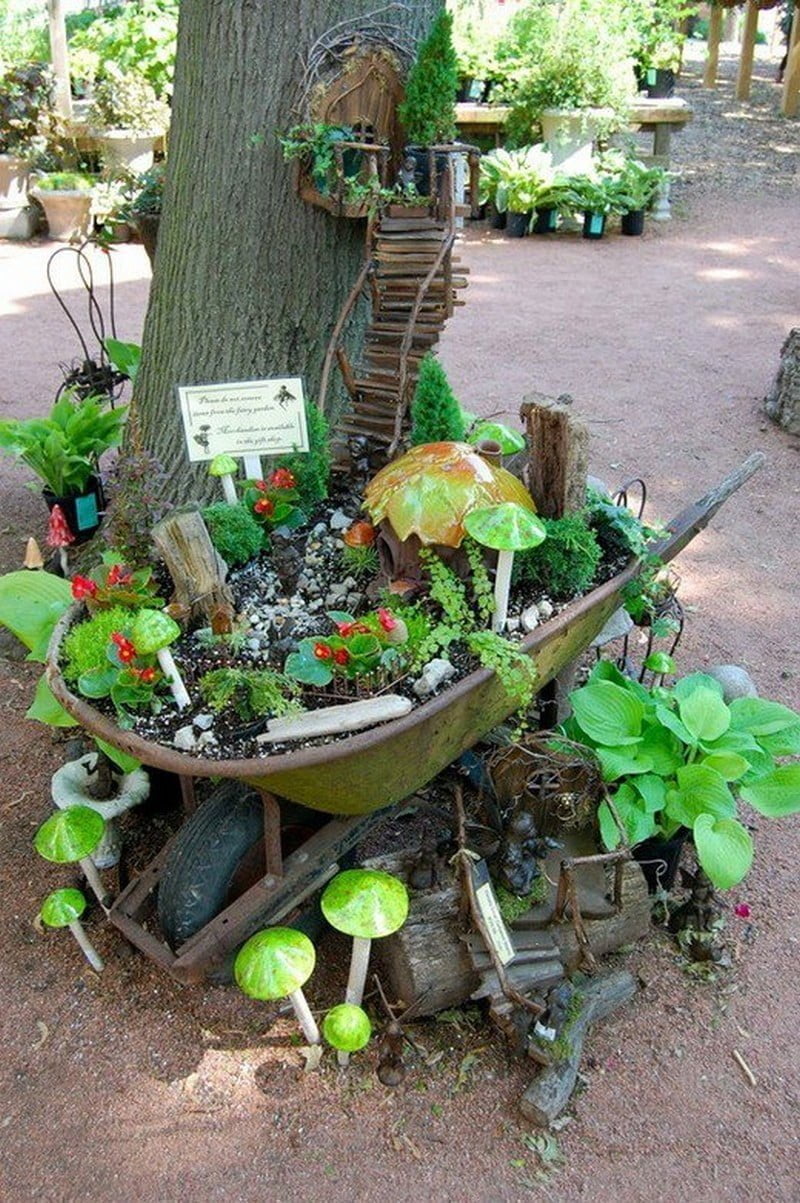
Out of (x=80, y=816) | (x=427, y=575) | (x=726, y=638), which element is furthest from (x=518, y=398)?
(x=80, y=816)

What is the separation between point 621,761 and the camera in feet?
8.50

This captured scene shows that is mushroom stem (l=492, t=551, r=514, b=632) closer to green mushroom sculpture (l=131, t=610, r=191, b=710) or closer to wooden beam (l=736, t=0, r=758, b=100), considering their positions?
green mushroom sculpture (l=131, t=610, r=191, b=710)

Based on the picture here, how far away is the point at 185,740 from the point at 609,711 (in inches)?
46.1

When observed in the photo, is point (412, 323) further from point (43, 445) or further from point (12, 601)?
point (43, 445)

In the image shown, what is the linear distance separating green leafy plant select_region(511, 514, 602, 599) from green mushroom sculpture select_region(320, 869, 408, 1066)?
87 centimetres

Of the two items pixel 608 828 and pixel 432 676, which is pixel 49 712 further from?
pixel 608 828

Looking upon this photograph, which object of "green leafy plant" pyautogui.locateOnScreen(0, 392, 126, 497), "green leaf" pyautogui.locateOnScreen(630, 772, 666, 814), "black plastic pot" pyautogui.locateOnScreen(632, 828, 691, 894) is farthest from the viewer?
"green leafy plant" pyautogui.locateOnScreen(0, 392, 126, 497)

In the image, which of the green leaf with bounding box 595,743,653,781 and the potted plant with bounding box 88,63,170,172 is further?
the potted plant with bounding box 88,63,170,172

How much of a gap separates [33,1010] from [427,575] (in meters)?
1.46

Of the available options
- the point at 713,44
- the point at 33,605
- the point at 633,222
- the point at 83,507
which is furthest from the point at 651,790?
the point at 713,44

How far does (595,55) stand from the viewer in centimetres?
980

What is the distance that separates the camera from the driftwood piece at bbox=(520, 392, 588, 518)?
95.7 inches

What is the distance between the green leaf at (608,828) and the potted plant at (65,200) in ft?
28.2

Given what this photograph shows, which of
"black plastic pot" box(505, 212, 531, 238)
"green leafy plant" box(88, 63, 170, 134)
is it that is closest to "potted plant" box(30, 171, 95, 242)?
"green leafy plant" box(88, 63, 170, 134)
